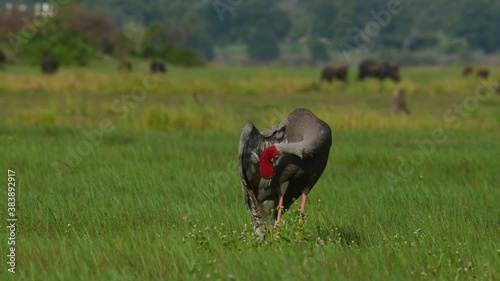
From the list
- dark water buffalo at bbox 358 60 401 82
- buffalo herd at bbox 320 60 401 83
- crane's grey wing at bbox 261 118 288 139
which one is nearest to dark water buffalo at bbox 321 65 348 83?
buffalo herd at bbox 320 60 401 83

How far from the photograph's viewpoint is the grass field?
5.76 metres

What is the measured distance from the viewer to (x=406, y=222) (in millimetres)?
7777

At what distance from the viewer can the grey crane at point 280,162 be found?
20.5 ft

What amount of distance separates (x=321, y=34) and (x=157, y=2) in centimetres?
1980

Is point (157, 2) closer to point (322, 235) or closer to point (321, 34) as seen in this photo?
point (321, 34)

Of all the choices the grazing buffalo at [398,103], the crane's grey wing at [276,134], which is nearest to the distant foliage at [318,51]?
the grazing buffalo at [398,103]

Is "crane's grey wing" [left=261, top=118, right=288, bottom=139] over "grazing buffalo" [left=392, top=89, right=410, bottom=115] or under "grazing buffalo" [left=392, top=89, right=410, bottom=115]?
over

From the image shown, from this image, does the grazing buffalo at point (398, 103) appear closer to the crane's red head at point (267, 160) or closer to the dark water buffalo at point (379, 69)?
the crane's red head at point (267, 160)

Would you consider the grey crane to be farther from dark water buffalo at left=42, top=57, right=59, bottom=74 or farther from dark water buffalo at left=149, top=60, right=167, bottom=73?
dark water buffalo at left=149, top=60, right=167, bottom=73

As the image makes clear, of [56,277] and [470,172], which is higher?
[56,277]

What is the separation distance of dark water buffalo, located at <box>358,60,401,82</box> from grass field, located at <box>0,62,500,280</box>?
999 inches

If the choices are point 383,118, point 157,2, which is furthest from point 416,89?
point 157,2

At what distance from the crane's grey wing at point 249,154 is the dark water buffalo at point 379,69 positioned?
37.9 meters

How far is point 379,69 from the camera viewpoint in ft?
154
